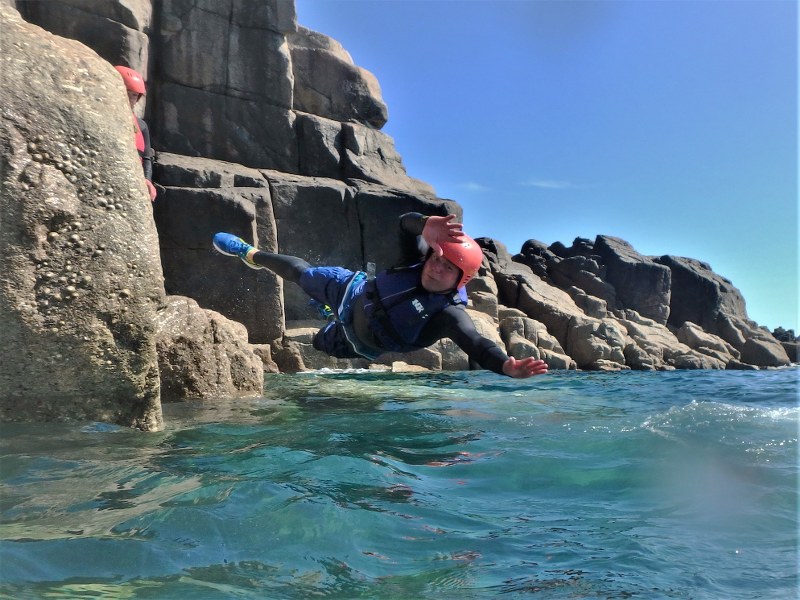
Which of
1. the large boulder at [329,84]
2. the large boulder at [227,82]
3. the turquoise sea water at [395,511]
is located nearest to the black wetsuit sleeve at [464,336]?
the turquoise sea water at [395,511]

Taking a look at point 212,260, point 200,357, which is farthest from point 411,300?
point 212,260

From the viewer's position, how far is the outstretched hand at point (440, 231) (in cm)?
429

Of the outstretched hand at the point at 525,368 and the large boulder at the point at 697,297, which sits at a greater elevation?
the large boulder at the point at 697,297

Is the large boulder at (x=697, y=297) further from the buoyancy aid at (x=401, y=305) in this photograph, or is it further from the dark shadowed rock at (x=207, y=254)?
the buoyancy aid at (x=401, y=305)

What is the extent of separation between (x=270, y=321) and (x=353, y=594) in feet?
36.1

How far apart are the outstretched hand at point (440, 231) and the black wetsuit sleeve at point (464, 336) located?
1.43 feet

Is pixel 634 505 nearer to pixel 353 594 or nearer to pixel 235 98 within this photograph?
pixel 353 594

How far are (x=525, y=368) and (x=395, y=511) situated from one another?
3.76 feet

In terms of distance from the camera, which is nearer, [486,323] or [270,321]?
[270,321]

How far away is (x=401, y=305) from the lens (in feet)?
15.3

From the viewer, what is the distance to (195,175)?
43.5 ft

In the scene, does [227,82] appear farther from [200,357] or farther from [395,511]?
[395,511]

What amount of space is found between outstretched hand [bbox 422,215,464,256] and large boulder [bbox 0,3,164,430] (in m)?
1.71

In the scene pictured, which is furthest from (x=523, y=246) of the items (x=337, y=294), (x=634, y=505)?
(x=634, y=505)
